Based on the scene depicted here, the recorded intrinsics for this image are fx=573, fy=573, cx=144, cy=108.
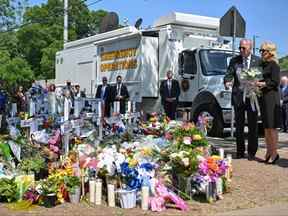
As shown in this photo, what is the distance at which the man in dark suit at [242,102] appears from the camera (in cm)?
982

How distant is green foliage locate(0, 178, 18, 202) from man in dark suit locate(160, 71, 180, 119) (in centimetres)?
908

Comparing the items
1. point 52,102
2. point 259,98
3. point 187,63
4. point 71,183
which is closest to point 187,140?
point 71,183

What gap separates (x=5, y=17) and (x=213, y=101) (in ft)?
131

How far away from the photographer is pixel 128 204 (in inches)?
262

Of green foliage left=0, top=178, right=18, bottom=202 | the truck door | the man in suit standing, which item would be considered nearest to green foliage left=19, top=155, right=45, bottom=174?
green foliage left=0, top=178, right=18, bottom=202

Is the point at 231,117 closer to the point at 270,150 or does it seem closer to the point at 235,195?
the point at 270,150

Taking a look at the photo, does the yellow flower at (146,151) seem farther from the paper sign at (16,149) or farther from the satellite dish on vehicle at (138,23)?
the satellite dish on vehicle at (138,23)

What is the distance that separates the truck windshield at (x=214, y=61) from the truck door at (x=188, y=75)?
0.94 feet

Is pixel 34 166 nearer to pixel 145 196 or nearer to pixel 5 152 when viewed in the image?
pixel 5 152

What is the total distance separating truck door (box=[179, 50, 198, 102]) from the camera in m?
15.7

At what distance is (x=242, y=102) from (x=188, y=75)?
6025mm

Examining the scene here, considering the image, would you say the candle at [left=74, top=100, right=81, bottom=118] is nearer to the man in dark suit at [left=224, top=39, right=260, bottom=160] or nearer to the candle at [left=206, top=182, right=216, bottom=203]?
the man in dark suit at [left=224, top=39, right=260, bottom=160]

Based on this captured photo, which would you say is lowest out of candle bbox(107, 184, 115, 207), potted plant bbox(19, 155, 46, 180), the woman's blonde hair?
candle bbox(107, 184, 115, 207)

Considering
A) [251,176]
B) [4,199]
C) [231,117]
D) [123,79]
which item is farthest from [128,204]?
[123,79]
